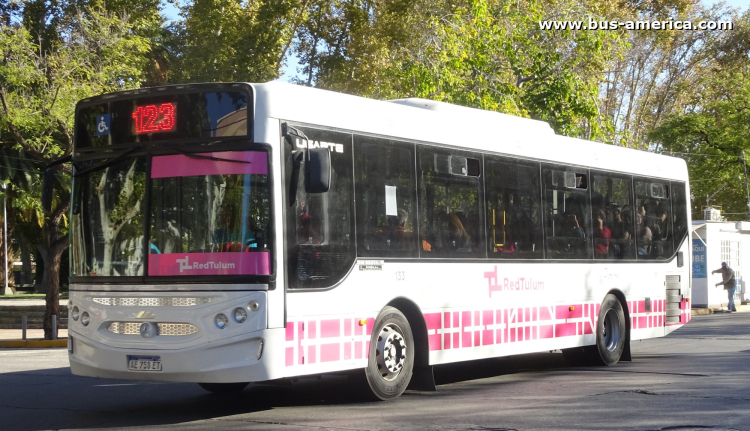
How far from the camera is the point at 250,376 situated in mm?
8977

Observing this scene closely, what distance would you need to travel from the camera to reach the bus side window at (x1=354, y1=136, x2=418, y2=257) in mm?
10367

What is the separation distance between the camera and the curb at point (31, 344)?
79.5 feet

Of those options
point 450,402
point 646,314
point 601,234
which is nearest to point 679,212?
point 646,314

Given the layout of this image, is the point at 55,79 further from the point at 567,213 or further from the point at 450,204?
the point at 450,204

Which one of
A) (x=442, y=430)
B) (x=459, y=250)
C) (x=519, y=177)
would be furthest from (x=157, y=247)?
(x=519, y=177)

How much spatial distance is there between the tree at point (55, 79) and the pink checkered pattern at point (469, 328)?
13527mm

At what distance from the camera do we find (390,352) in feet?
35.0

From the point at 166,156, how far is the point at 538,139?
5.91m

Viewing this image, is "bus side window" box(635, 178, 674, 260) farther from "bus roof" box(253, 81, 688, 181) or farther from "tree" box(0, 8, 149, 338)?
"tree" box(0, 8, 149, 338)

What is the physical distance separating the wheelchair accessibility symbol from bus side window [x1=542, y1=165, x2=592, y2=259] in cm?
602

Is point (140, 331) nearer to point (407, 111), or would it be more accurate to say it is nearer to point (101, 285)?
point (101, 285)

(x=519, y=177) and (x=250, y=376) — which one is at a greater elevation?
(x=519, y=177)

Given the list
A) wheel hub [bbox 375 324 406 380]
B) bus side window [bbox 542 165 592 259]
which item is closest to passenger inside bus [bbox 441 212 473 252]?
wheel hub [bbox 375 324 406 380]

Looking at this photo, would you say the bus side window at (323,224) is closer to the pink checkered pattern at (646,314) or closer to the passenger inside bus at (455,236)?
the passenger inside bus at (455,236)
